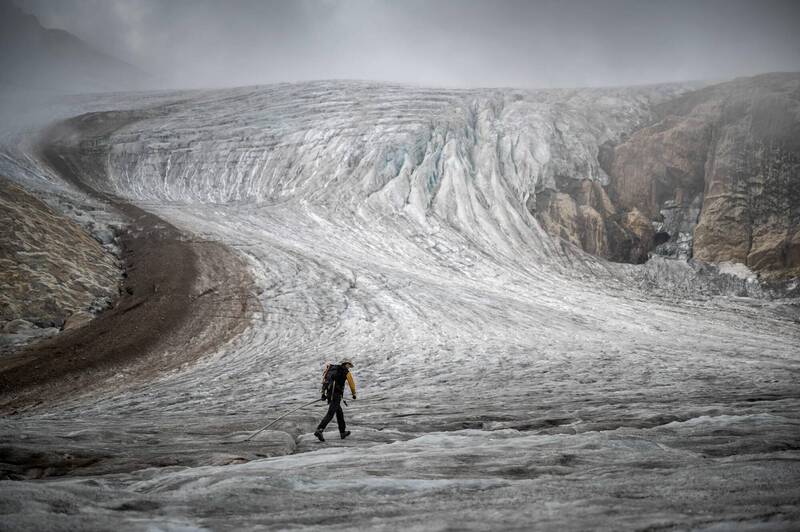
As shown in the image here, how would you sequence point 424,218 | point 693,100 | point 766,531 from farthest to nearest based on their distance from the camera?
point 693,100 < point 424,218 < point 766,531

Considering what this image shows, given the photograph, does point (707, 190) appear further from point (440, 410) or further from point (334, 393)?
point (334, 393)

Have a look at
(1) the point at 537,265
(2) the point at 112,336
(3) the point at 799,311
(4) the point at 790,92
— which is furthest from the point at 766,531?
(4) the point at 790,92

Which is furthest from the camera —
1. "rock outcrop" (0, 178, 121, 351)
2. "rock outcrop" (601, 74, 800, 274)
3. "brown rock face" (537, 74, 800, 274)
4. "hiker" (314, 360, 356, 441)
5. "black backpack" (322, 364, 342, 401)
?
"brown rock face" (537, 74, 800, 274)

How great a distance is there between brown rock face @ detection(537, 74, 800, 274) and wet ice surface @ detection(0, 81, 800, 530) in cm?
590

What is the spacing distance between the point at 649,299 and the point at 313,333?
20.8 metres

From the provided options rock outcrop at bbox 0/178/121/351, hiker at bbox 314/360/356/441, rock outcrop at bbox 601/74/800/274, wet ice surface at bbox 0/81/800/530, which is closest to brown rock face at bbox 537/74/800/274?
rock outcrop at bbox 601/74/800/274

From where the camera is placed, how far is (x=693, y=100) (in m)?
47.3

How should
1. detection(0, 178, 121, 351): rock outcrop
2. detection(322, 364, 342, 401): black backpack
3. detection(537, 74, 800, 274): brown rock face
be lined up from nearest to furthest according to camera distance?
1. detection(322, 364, 342, 401): black backpack
2. detection(0, 178, 121, 351): rock outcrop
3. detection(537, 74, 800, 274): brown rock face

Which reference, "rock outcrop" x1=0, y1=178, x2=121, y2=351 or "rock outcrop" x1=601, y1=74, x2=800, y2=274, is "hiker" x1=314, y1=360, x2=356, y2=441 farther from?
"rock outcrop" x1=601, y1=74, x2=800, y2=274

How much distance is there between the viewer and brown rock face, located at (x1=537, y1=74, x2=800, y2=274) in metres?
35.9

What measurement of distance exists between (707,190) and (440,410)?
3901cm

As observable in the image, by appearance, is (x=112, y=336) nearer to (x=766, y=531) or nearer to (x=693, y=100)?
(x=766, y=531)

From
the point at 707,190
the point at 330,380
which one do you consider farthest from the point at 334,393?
the point at 707,190

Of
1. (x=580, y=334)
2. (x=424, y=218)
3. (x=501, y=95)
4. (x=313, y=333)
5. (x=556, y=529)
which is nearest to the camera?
(x=556, y=529)
